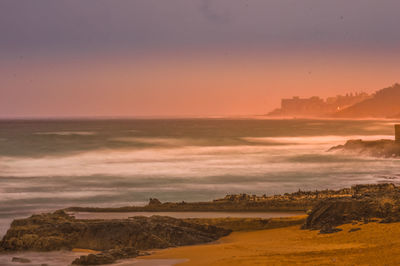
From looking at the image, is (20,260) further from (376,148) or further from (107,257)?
(376,148)

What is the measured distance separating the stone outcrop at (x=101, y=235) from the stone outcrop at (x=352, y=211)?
2.88 m

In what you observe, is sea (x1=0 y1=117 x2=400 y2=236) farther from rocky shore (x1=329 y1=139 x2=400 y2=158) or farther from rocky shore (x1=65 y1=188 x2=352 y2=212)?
rocky shore (x1=65 y1=188 x2=352 y2=212)

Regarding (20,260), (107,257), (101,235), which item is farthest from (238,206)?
(20,260)

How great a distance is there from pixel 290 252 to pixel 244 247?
1.73 m

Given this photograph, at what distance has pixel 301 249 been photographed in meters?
14.4

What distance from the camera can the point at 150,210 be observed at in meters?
21.9

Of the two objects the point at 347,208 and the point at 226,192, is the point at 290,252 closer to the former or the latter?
the point at 347,208

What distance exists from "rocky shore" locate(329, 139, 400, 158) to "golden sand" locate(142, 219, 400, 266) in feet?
142

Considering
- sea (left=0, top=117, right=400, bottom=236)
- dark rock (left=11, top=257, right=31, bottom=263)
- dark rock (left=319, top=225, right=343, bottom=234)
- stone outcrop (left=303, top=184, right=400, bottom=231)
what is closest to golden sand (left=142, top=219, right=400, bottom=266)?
dark rock (left=319, top=225, right=343, bottom=234)

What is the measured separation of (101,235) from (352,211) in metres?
6.81

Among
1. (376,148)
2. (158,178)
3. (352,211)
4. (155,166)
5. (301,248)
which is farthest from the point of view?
(376,148)

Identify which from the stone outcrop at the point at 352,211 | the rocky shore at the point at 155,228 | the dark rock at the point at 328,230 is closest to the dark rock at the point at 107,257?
the rocky shore at the point at 155,228

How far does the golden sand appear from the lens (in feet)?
42.5

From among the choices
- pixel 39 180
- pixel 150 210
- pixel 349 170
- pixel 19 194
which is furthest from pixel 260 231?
pixel 349 170
